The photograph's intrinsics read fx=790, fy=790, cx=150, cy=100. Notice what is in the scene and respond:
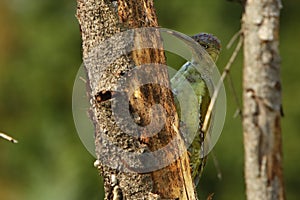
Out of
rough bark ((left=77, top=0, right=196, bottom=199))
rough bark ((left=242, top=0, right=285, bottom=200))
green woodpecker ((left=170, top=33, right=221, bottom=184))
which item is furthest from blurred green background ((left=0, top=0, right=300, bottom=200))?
rough bark ((left=242, top=0, right=285, bottom=200))

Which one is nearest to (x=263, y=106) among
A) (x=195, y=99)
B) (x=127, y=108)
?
(x=127, y=108)

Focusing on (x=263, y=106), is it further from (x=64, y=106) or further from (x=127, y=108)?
(x=64, y=106)

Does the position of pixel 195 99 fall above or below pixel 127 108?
above

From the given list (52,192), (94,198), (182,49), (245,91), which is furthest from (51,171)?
(245,91)

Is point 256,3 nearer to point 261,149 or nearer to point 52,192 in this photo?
point 261,149

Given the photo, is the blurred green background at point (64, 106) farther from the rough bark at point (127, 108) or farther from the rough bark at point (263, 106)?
the rough bark at point (263, 106)

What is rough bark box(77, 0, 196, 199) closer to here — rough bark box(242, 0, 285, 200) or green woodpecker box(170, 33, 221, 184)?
green woodpecker box(170, 33, 221, 184)

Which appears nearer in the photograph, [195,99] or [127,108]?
[127,108]
